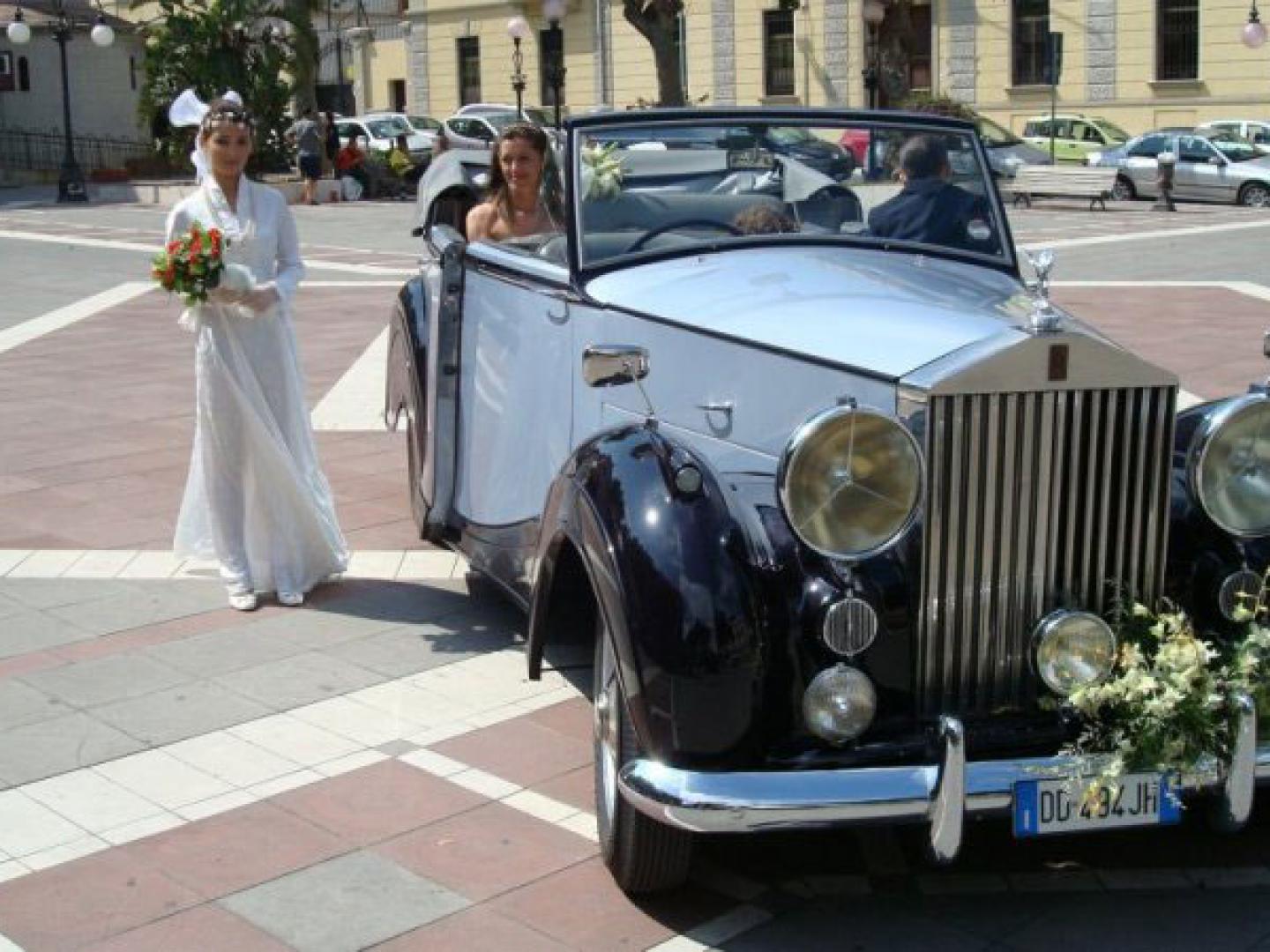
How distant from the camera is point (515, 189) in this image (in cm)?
625

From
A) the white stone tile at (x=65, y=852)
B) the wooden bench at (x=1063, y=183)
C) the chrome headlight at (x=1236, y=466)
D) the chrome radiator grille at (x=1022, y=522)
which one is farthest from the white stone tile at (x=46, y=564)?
the wooden bench at (x=1063, y=183)

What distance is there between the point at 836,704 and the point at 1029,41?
35795 millimetres

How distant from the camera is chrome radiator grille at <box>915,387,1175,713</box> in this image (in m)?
3.79

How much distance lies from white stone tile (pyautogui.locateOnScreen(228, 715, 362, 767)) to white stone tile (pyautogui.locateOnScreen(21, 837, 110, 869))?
70 cm

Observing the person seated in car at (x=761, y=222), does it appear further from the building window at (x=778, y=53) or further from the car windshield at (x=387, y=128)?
the building window at (x=778, y=53)

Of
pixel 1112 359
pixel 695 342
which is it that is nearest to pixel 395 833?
pixel 695 342

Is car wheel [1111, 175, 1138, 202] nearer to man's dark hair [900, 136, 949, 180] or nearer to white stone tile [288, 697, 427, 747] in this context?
man's dark hair [900, 136, 949, 180]

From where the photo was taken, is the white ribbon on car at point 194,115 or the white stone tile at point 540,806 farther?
the white ribbon on car at point 194,115

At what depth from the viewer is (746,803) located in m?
3.53

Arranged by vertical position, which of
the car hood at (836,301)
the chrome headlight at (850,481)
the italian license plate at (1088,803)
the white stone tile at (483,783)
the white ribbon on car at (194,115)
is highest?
Answer: the white ribbon on car at (194,115)

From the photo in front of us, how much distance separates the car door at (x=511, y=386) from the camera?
17.2 feet

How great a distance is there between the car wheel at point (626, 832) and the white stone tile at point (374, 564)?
114 inches

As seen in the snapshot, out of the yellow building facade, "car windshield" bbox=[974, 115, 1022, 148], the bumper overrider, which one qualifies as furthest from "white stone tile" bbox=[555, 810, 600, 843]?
the yellow building facade

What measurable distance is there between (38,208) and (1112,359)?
29.6 m
